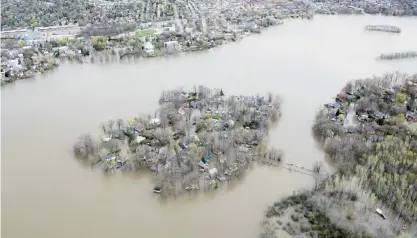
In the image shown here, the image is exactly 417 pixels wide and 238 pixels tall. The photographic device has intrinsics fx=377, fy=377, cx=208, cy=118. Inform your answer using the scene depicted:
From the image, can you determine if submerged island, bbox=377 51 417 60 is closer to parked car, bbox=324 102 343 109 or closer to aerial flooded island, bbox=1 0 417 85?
aerial flooded island, bbox=1 0 417 85

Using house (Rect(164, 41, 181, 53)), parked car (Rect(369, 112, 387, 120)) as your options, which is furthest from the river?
parked car (Rect(369, 112, 387, 120))

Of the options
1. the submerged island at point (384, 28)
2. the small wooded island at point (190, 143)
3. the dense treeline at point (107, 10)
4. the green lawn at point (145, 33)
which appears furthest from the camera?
the dense treeline at point (107, 10)

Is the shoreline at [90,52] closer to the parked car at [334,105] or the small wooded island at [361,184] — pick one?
the parked car at [334,105]

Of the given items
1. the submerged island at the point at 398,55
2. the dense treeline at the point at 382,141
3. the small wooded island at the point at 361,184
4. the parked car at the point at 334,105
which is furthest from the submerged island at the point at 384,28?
the parked car at the point at 334,105

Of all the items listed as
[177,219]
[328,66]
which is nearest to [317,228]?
[177,219]

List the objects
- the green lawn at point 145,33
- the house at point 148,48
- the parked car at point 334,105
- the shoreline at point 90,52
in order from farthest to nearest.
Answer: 1. the green lawn at point 145,33
2. the house at point 148,48
3. the shoreline at point 90,52
4. the parked car at point 334,105

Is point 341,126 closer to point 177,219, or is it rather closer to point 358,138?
point 358,138

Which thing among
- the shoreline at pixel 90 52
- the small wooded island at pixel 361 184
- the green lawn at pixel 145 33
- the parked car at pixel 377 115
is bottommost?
the small wooded island at pixel 361 184

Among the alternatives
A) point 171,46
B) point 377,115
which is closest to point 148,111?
point 171,46
